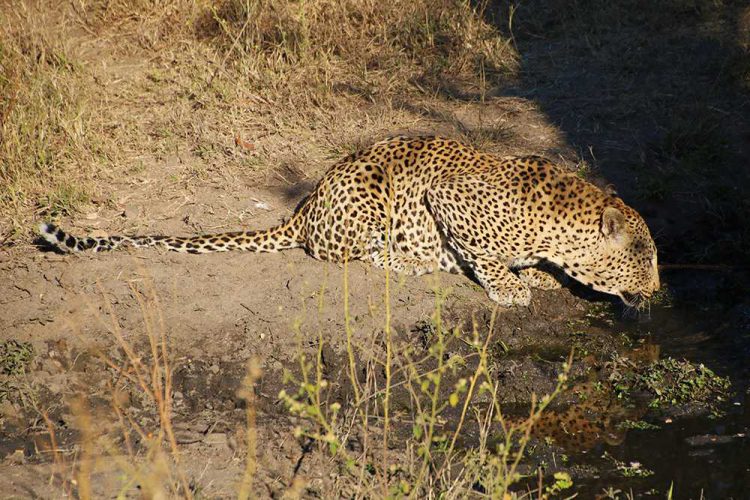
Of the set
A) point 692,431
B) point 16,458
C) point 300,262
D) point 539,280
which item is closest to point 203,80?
point 300,262

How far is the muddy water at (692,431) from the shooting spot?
234 inches

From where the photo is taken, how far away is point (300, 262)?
27.1 feet

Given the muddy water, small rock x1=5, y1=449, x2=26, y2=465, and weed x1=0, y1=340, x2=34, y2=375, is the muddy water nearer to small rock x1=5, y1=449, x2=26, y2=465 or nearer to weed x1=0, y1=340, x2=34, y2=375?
small rock x1=5, y1=449, x2=26, y2=465

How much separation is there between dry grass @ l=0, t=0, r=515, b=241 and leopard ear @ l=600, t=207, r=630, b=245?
318 centimetres

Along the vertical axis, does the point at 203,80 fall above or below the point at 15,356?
above

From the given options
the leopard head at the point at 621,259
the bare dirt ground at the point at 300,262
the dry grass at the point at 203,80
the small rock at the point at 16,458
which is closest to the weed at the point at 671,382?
the bare dirt ground at the point at 300,262

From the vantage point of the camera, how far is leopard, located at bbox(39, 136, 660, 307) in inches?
311

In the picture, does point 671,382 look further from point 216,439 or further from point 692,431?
point 216,439

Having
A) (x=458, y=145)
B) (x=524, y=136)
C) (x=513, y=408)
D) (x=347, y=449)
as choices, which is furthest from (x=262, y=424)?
(x=524, y=136)

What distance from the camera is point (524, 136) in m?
10.3

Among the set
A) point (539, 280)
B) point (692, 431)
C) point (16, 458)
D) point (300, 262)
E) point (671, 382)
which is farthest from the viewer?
point (539, 280)

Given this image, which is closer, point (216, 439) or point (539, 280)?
point (216, 439)

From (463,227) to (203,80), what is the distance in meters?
4.05

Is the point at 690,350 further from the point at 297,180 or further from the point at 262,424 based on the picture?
the point at 297,180
